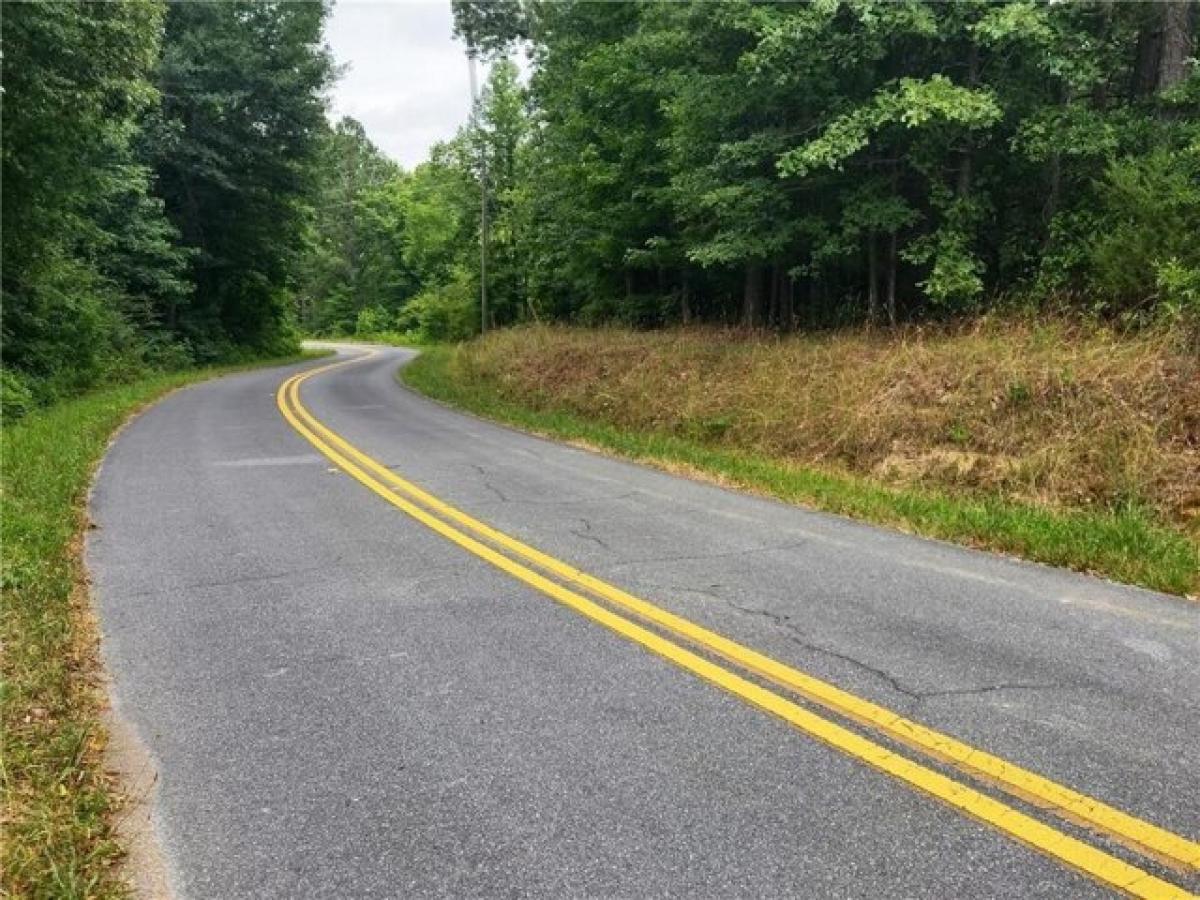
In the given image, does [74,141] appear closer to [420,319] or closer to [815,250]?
[815,250]

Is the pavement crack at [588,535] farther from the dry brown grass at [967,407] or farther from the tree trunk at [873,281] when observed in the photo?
the tree trunk at [873,281]

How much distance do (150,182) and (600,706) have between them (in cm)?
2898

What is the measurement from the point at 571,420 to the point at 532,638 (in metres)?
10.7

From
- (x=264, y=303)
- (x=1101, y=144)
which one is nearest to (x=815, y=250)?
(x=1101, y=144)

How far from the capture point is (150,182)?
2744cm

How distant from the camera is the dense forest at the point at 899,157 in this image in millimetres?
11305

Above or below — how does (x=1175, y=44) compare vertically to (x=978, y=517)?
above

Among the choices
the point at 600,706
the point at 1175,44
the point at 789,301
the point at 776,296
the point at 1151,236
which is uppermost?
the point at 1175,44

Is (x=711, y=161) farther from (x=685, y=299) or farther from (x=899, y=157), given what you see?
(x=685, y=299)

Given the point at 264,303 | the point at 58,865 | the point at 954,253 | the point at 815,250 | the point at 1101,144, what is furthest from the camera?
the point at 264,303

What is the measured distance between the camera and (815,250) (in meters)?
14.6

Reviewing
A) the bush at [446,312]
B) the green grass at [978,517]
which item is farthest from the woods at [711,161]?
the bush at [446,312]

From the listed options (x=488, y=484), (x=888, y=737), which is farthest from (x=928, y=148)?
(x=888, y=737)

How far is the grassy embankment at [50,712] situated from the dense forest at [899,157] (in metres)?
9.94
